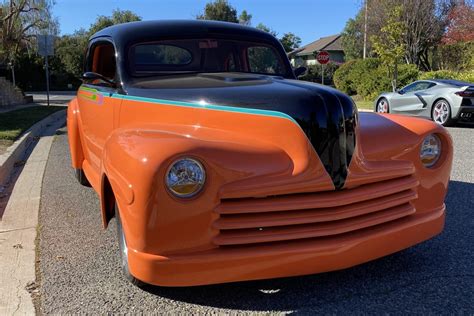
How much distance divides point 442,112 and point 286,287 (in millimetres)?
9930

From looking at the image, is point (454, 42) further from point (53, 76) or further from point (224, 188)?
point (53, 76)

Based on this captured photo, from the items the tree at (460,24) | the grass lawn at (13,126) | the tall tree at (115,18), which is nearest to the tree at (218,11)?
the tall tree at (115,18)

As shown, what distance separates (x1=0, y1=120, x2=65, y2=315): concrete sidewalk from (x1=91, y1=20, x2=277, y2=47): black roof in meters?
1.85

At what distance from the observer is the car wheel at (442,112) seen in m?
11.3

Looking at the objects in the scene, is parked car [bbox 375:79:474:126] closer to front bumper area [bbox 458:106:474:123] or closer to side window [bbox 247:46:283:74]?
front bumper area [bbox 458:106:474:123]

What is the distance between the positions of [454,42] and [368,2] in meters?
5.89

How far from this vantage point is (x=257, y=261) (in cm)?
247

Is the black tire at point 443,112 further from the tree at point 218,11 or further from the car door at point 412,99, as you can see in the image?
the tree at point 218,11

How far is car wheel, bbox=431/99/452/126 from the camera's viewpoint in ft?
37.2

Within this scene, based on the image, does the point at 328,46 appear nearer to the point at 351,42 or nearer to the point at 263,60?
the point at 351,42

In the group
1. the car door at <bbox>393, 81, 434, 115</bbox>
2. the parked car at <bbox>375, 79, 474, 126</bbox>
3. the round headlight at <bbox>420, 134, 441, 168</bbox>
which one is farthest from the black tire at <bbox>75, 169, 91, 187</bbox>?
the car door at <bbox>393, 81, 434, 115</bbox>

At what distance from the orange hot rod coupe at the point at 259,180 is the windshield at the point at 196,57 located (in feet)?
1.14

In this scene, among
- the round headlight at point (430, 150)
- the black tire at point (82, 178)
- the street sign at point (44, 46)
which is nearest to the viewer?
the round headlight at point (430, 150)

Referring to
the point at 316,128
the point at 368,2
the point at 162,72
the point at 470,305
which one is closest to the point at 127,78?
the point at 162,72
